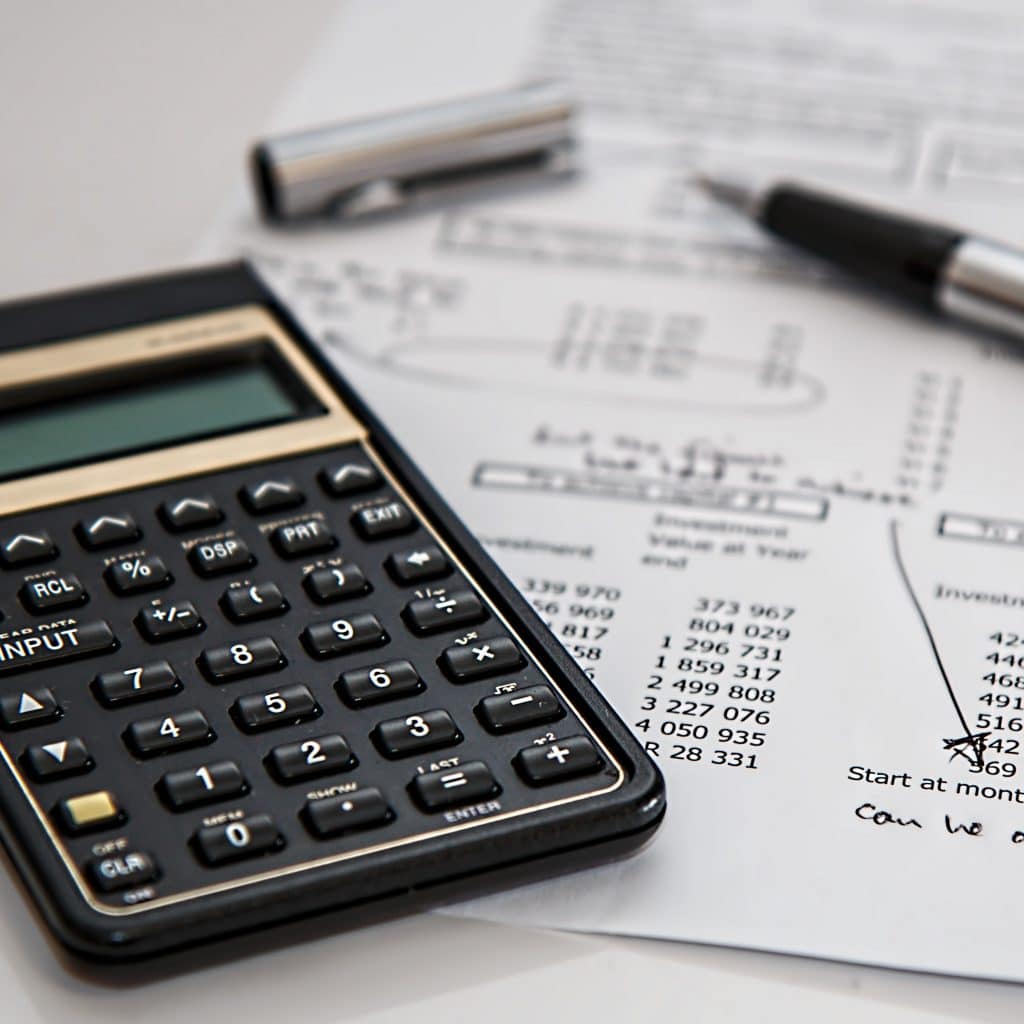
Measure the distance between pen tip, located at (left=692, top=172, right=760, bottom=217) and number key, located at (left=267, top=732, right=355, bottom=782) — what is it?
281 mm

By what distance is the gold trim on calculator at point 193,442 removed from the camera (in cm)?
37

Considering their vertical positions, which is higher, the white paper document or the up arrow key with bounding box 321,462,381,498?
the up arrow key with bounding box 321,462,381,498

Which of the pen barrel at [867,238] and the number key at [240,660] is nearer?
the number key at [240,660]

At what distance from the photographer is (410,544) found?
14.6 inches

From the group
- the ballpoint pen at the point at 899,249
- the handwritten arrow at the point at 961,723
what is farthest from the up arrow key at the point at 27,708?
the ballpoint pen at the point at 899,249

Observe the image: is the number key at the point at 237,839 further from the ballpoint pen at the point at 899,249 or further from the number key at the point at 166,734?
the ballpoint pen at the point at 899,249

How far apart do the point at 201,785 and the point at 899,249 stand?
29 centimetres

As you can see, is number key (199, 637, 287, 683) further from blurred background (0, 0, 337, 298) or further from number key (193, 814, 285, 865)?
blurred background (0, 0, 337, 298)

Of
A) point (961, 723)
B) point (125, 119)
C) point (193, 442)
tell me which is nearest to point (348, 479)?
point (193, 442)

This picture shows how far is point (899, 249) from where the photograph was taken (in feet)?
1.63

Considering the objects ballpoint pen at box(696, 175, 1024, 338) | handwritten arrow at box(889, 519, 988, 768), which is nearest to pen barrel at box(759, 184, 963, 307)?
ballpoint pen at box(696, 175, 1024, 338)

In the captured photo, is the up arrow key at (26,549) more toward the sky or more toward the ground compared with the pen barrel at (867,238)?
more toward the sky

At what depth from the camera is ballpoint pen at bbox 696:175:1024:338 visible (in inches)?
18.8

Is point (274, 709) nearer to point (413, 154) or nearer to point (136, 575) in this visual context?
point (136, 575)
